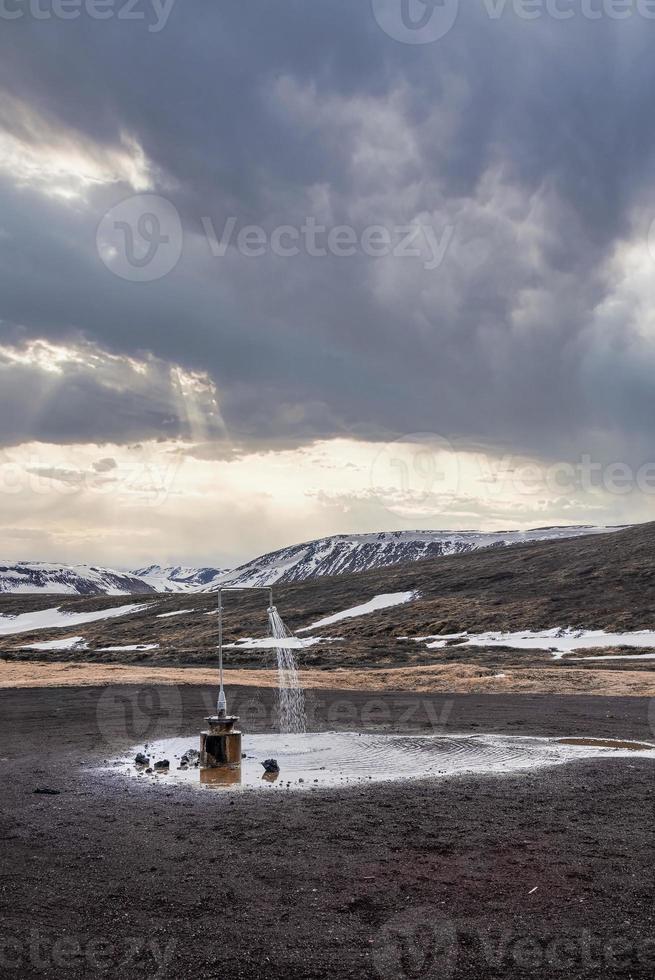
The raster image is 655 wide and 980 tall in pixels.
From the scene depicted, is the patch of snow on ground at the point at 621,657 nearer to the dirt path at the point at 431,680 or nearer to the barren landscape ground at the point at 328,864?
the dirt path at the point at 431,680

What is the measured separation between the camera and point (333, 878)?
9422 millimetres

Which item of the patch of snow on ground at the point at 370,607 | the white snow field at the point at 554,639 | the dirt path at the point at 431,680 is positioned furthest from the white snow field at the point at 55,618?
the dirt path at the point at 431,680

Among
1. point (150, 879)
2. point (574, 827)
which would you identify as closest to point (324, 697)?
point (574, 827)

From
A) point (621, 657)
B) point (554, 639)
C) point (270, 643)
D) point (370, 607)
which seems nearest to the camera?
point (621, 657)

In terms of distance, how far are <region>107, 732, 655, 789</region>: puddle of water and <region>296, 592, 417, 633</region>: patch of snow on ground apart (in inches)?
2935

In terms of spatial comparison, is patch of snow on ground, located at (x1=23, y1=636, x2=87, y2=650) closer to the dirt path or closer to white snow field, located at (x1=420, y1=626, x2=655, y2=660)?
the dirt path

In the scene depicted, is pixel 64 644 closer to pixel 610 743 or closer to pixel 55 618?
pixel 55 618

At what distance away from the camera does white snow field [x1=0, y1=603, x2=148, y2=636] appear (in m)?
145

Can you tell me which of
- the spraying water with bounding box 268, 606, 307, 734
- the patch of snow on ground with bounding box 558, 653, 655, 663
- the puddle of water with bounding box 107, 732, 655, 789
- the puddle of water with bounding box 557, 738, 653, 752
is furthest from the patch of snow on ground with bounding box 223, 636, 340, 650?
the puddle of water with bounding box 557, 738, 653, 752

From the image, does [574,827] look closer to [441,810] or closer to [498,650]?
[441,810]

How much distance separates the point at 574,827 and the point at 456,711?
686 inches

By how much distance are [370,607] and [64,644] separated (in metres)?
44.9

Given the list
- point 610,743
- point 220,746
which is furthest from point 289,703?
point 220,746

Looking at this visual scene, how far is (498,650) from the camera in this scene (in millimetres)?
63156
